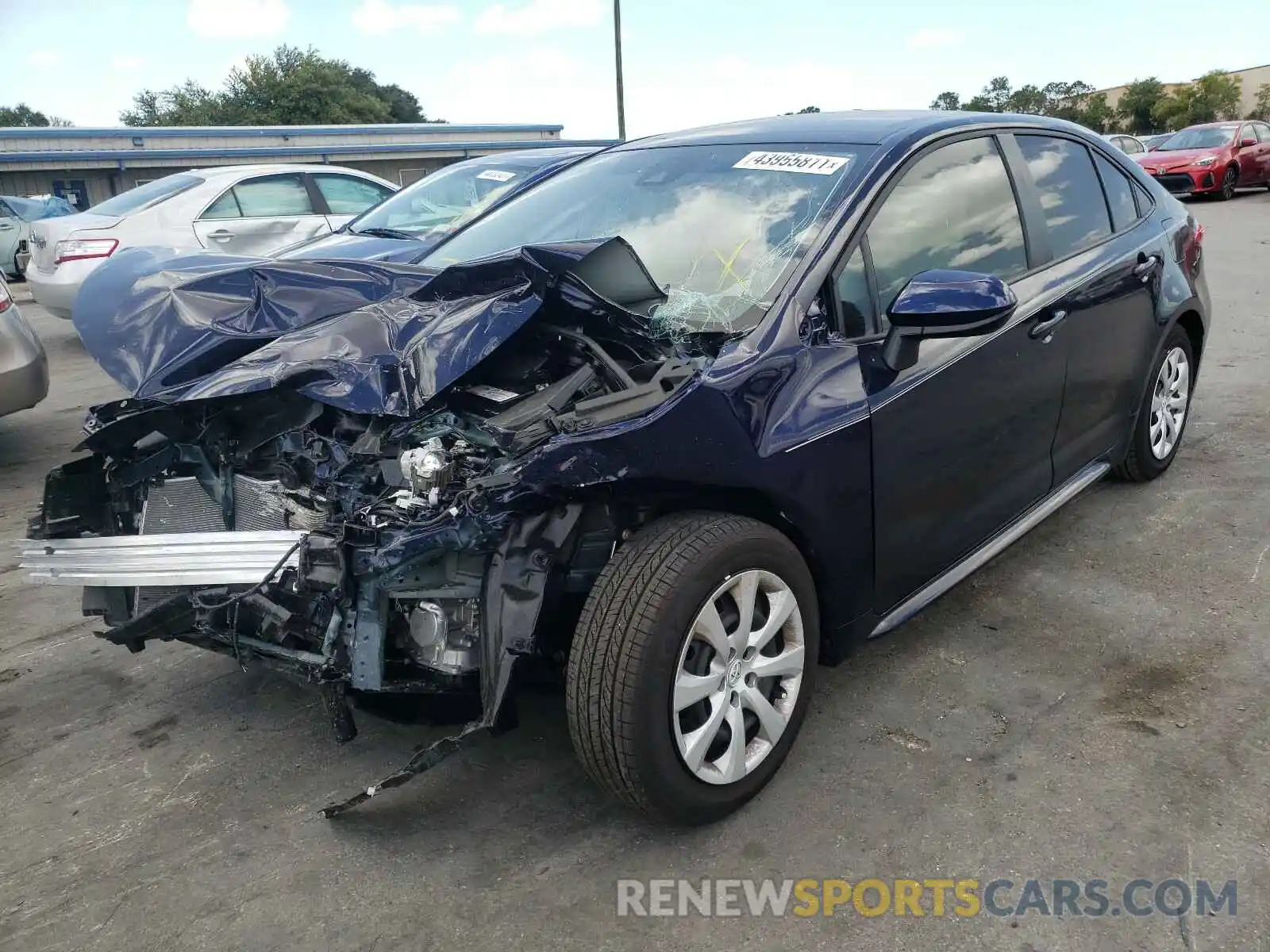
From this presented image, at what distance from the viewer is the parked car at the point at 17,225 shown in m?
16.0

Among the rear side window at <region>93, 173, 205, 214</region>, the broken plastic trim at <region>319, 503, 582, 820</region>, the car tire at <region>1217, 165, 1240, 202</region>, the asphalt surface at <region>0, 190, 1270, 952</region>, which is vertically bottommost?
the asphalt surface at <region>0, 190, 1270, 952</region>

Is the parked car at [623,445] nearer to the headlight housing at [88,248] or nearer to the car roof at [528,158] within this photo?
the car roof at [528,158]

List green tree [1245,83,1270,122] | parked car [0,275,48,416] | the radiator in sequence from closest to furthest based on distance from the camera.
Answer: the radiator
parked car [0,275,48,416]
green tree [1245,83,1270,122]

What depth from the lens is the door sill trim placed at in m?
2.96

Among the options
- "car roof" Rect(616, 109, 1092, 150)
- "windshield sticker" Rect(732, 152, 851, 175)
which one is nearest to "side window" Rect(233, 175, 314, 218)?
"car roof" Rect(616, 109, 1092, 150)

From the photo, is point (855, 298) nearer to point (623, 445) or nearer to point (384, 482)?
point (623, 445)

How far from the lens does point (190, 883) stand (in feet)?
7.82

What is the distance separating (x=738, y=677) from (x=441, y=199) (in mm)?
6051

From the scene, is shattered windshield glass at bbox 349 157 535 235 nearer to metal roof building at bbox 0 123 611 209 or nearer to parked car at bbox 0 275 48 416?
parked car at bbox 0 275 48 416

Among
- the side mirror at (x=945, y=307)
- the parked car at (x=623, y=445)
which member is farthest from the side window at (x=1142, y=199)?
the side mirror at (x=945, y=307)

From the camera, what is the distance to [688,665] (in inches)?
94.4

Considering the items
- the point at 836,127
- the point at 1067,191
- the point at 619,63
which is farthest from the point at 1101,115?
the point at 836,127

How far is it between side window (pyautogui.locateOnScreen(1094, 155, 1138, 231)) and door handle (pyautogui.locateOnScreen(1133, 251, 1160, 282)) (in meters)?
0.15

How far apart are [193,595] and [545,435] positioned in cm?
107
